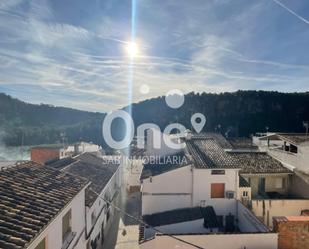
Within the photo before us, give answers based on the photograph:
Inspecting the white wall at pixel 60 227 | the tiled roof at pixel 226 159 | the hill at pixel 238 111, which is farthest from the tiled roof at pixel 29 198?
the hill at pixel 238 111

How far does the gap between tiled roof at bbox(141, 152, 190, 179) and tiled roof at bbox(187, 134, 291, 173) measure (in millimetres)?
806

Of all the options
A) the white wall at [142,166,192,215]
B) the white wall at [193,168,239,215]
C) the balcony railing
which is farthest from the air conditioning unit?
the balcony railing

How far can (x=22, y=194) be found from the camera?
8.89 metres

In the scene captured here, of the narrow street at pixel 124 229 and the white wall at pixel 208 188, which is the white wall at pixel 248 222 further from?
the narrow street at pixel 124 229

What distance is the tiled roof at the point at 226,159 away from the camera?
20.1 meters

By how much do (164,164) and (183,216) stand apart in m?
5.45

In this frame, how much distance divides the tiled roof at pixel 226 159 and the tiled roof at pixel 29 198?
33.2ft

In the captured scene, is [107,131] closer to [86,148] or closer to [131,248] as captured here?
[86,148]

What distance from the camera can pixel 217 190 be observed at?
19562 mm

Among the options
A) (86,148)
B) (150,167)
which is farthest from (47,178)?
(86,148)

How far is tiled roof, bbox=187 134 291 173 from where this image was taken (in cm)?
2008

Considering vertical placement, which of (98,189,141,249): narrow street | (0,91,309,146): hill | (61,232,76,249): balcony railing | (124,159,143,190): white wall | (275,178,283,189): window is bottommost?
(98,189,141,249): narrow street

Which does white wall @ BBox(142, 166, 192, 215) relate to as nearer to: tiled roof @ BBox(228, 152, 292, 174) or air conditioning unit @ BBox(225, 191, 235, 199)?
air conditioning unit @ BBox(225, 191, 235, 199)
